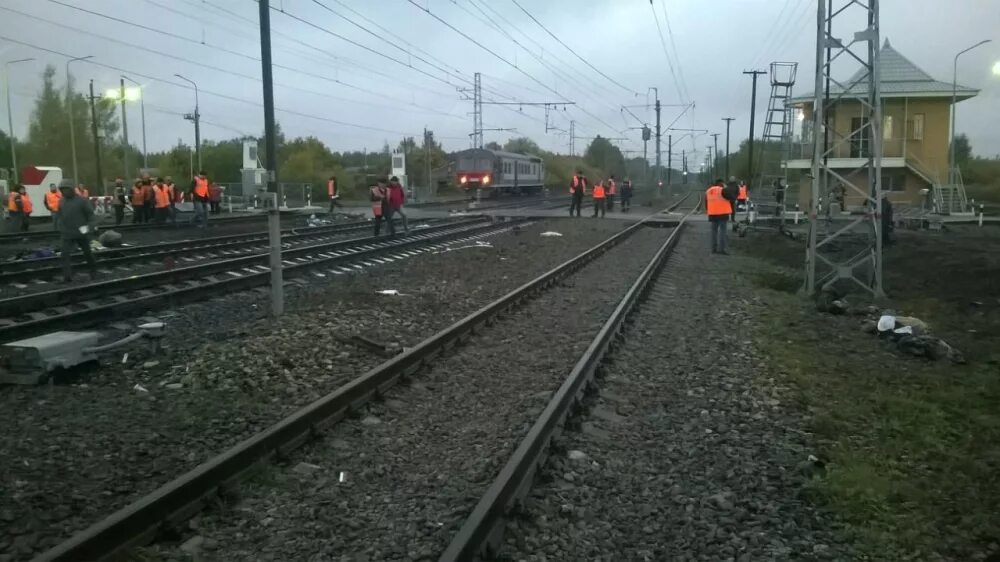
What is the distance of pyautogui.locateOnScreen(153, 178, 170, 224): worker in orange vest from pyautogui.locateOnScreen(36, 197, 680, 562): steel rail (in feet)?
67.0

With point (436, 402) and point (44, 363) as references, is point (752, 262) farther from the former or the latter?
point (44, 363)

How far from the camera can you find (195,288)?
1255 centimetres

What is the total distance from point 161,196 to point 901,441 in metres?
24.6

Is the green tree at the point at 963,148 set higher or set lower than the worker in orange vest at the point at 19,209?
higher

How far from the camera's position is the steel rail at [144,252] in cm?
1473

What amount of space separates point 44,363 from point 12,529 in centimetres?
346

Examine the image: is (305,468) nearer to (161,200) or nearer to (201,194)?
(201,194)

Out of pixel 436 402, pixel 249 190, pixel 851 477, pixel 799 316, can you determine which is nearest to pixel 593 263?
pixel 799 316

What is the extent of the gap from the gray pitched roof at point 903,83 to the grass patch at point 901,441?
1100 inches

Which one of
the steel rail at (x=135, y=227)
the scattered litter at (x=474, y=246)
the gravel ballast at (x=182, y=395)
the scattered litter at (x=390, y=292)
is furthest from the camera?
the steel rail at (x=135, y=227)

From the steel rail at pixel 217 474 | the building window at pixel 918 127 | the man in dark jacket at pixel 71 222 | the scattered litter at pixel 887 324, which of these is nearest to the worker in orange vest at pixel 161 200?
the man in dark jacket at pixel 71 222

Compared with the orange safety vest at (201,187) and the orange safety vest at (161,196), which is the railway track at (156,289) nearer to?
the orange safety vest at (201,187)

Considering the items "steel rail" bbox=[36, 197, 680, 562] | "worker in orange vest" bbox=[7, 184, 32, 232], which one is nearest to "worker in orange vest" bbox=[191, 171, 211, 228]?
"worker in orange vest" bbox=[7, 184, 32, 232]

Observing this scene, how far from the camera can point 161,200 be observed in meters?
26.5
